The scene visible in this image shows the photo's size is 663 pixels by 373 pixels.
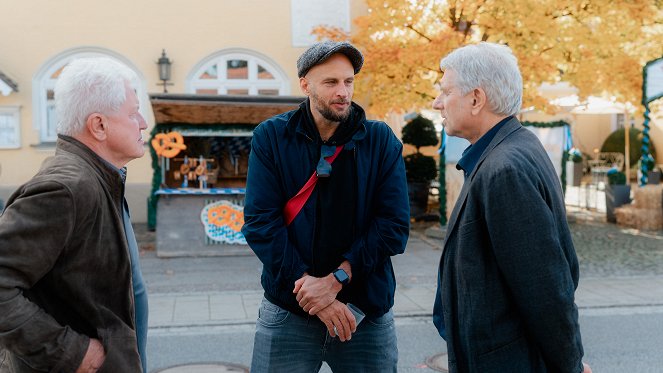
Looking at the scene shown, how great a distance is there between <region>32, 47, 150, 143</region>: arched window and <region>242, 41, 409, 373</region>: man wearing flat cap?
11.2m

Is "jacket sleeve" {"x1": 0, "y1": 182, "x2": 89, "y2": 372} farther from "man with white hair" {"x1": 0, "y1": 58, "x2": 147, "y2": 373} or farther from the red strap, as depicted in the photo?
the red strap

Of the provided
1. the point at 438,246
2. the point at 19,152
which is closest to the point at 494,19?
the point at 438,246

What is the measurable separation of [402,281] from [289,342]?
6.04m

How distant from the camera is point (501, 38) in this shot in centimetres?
1133

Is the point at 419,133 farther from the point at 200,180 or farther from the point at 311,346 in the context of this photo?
the point at 311,346

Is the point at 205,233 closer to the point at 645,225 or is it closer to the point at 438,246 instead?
the point at 438,246

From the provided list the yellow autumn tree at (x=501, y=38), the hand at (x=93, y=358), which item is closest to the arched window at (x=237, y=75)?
the yellow autumn tree at (x=501, y=38)

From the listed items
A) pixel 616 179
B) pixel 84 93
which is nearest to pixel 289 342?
pixel 84 93

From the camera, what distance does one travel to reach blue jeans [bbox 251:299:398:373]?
2.78m

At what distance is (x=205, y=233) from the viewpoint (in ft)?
33.8

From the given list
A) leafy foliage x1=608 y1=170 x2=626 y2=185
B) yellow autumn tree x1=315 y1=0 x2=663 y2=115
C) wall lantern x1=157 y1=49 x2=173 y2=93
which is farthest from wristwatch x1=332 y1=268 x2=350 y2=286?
leafy foliage x1=608 y1=170 x2=626 y2=185

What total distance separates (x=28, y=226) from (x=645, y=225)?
1335cm

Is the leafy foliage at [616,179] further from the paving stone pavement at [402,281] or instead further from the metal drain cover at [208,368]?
the metal drain cover at [208,368]

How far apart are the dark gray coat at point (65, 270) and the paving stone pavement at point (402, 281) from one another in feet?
15.2
